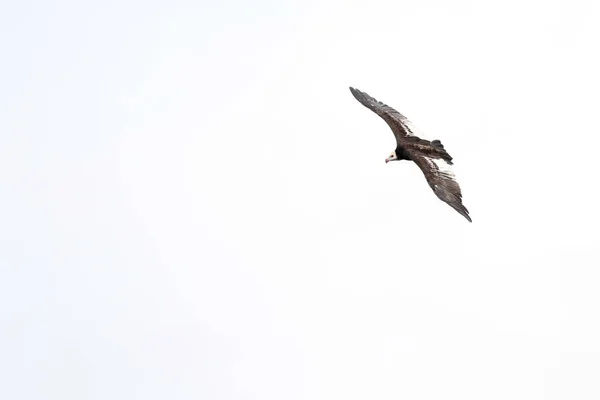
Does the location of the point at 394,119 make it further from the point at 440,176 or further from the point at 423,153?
the point at 440,176

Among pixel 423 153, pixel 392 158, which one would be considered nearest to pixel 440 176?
pixel 423 153

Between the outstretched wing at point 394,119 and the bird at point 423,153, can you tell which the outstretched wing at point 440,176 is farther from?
the outstretched wing at point 394,119

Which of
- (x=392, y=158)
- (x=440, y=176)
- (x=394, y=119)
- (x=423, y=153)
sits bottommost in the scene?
(x=440, y=176)

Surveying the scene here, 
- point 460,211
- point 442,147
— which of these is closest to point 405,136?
point 442,147

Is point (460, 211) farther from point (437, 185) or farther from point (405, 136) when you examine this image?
point (405, 136)

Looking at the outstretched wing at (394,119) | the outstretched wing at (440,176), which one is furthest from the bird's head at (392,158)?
the outstretched wing at (440,176)

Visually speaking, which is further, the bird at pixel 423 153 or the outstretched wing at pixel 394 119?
the outstretched wing at pixel 394 119
